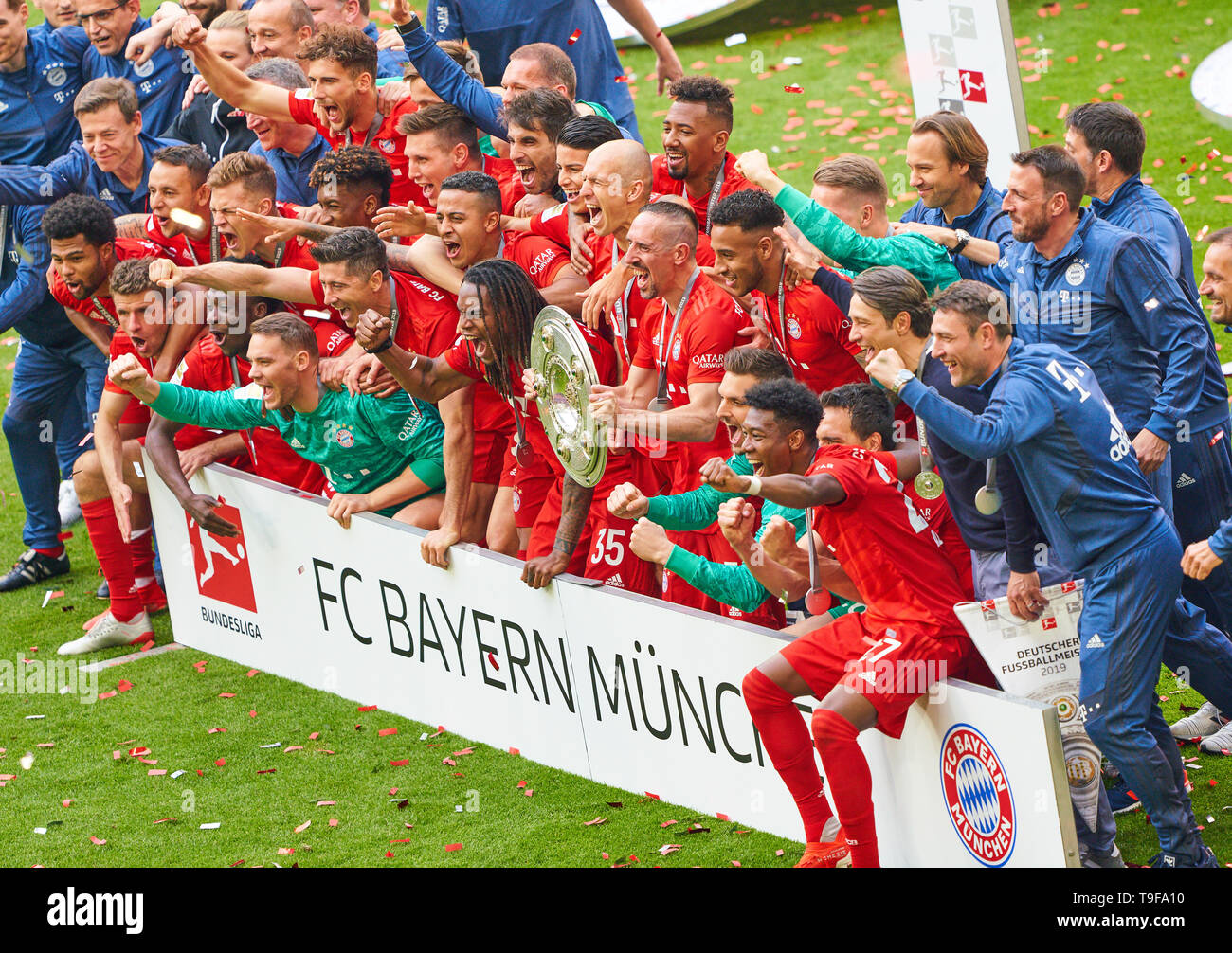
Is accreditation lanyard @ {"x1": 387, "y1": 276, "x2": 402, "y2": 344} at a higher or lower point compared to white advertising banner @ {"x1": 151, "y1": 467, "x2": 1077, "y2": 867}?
higher

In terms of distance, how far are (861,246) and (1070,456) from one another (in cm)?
111

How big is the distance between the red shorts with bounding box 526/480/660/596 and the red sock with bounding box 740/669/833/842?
1001mm

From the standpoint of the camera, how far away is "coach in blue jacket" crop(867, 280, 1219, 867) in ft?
15.1

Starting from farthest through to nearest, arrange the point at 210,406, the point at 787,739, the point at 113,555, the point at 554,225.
A: the point at 113,555, the point at 210,406, the point at 554,225, the point at 787,739

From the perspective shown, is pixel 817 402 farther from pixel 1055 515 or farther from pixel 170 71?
pixel 170 71

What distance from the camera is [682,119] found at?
605 centimetres

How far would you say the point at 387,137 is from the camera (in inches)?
292

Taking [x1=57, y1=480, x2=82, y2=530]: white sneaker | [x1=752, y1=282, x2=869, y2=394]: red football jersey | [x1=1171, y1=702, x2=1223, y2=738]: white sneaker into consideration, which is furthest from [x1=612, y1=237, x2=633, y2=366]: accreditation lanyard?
[x1=57, y1=480, x2=82, y2=530]: white sneaker

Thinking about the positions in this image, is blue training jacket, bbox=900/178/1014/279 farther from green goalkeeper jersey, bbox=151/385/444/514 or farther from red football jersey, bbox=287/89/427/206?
red football jersey, bbox=287/89/427/206

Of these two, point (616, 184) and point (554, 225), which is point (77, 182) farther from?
point (616, 184)

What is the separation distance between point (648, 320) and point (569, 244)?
0.66m

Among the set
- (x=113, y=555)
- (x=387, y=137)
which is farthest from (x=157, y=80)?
(x=113, y=555)

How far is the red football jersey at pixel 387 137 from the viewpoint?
727cm
